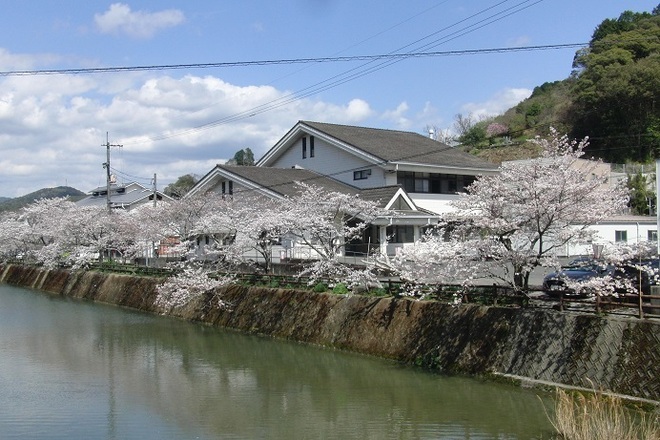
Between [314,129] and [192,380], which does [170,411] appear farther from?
[314,129]

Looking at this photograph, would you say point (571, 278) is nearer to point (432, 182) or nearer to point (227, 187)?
point (432, 182)

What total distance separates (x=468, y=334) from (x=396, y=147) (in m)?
20.4

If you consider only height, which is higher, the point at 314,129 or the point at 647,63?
the point at 647,63

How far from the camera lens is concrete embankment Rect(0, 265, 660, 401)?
1294 cm

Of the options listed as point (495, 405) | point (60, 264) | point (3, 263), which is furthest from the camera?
point (3, 263)

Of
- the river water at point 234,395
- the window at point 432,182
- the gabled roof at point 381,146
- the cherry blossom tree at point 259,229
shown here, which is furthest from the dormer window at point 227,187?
the river water at point 234,395

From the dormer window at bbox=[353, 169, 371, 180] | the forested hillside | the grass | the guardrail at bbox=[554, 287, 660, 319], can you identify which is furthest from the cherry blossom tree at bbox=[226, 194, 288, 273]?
the forested hillside

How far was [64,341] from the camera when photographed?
23.3 m

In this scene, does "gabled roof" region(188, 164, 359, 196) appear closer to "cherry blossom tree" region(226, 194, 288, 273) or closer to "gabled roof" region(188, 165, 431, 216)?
"gabled roof" region(188, 165, 431, 216)

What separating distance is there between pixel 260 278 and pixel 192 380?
29.1ft

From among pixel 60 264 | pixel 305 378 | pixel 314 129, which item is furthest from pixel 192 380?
pixel 60 264

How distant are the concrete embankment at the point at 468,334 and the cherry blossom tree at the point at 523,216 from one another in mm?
1292

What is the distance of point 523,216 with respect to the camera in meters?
15.4

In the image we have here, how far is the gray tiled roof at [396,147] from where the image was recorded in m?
33.3
